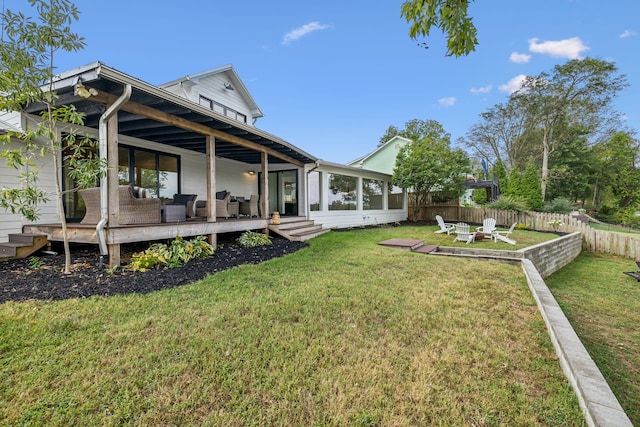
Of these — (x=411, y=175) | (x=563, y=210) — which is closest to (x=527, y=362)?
(x=411, y=175)

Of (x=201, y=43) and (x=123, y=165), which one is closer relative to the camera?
(x=123, y=165)

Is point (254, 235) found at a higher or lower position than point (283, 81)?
lower

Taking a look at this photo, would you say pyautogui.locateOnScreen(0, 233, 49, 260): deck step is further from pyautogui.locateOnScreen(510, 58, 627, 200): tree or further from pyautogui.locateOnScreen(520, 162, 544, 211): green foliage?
pyautogui.locateOnScreen(510, 58, 627, 200): tree

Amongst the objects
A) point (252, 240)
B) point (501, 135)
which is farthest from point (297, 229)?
point (501, 135)

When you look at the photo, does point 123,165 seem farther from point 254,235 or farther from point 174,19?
point 174,19

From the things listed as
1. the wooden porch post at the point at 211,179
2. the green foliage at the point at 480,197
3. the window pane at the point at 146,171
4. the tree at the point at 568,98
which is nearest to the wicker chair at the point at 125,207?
the wooden porch post at the point at 211,179

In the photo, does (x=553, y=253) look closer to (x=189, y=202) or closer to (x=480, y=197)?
(x=189, y=202)

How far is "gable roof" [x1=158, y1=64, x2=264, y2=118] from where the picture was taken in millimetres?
9727

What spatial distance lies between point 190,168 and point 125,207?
446 cm

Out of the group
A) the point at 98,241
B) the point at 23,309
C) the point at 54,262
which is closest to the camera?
the point at 23,309

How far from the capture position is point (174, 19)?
35.5 ft

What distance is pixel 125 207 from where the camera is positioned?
4980 millimetres

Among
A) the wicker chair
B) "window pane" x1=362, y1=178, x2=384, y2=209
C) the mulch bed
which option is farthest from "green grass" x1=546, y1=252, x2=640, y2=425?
"window pane" x1=362, y1=178, x2=384, y2=209

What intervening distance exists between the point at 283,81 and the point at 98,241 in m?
14.4
